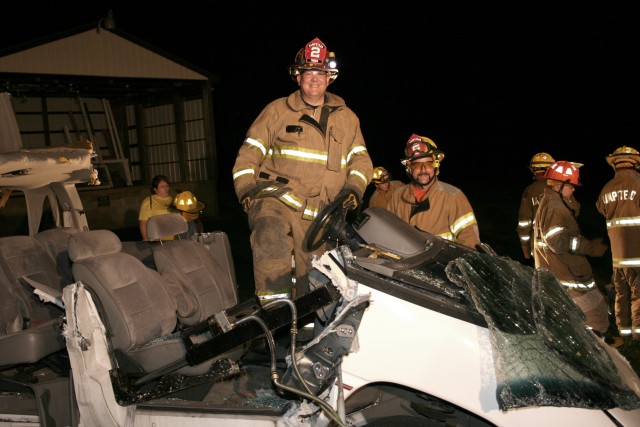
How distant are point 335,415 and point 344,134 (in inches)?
92.2

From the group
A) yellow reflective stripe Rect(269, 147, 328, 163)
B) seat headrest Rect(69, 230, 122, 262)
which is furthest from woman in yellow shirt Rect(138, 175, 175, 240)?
seat headrest Rect(69, 230, 122, 262)

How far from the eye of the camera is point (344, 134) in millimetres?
4484

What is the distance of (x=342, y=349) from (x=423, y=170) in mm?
2660

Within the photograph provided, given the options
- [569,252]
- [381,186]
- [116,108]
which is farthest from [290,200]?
[116,108]

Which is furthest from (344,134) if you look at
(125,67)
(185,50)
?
(185,50)

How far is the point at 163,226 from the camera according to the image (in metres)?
4.02

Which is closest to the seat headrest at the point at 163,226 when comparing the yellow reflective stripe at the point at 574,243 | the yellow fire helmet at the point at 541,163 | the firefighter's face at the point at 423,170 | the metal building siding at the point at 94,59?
the firefighter's face at the point at 423,170

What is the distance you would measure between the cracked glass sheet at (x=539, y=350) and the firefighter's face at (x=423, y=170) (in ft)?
7.08

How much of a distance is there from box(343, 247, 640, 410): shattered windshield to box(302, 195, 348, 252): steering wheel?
25cm

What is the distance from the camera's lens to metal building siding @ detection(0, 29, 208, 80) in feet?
48.8

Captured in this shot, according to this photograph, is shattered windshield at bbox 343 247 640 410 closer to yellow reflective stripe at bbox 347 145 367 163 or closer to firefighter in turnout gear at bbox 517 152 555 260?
yellow reflective stripe at bbox 347 145 367 163

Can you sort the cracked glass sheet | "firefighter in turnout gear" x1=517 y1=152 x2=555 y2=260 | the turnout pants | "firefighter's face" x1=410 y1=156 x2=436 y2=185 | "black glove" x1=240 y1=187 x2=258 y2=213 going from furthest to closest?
"firefighter in turnout gear" x1=517 y1=152 x2=555 y2=260 → "firefighter's face" x1=410 y1=156 x2=436 y2=185 → "black glove" x1=240 y1=187 x2=258 y2=213 → the turnout pants → the cracked glass sheet

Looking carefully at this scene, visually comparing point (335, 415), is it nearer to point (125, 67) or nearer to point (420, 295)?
point (420, 295)

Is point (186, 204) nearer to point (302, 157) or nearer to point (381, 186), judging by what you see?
point (381, 186)
